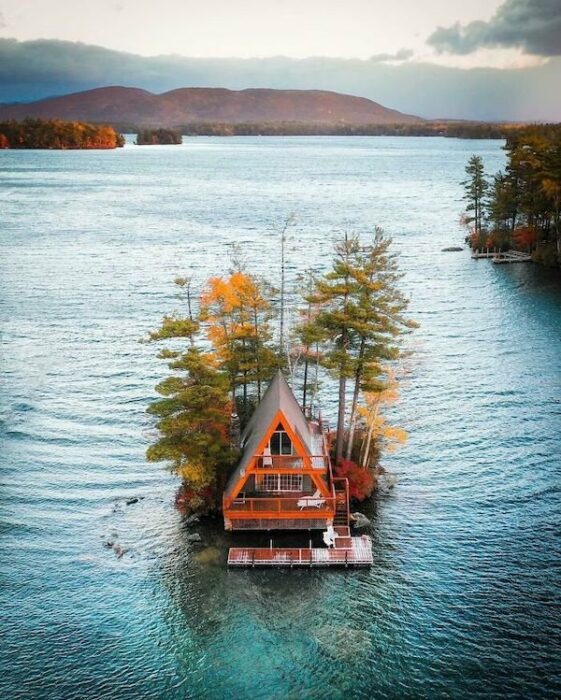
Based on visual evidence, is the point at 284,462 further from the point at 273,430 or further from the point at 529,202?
the point at 529,202

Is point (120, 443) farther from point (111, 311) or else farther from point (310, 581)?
point (111, 311)

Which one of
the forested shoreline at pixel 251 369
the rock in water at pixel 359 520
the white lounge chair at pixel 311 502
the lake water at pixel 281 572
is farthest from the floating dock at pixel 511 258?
the white lounge chair at pixel 311 502

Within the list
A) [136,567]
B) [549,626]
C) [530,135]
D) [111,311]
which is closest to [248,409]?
[136,567]

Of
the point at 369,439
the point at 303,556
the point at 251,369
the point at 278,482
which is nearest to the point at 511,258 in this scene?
the point at 369,439

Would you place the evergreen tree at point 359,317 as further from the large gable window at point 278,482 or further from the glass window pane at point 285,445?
the glass window pane at point 285,445

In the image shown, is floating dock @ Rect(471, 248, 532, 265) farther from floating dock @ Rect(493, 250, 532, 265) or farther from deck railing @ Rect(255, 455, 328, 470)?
deck railing @ Rect(255, 455, 328, 470)

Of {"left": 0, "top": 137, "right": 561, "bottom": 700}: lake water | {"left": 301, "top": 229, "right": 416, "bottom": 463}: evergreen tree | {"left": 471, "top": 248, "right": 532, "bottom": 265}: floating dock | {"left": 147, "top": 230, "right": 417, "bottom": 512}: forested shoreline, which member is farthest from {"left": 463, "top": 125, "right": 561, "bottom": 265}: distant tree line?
{"left": 301, "top": 229, "right": 416, "bottom": 463}: evergreen tree
